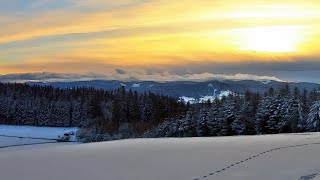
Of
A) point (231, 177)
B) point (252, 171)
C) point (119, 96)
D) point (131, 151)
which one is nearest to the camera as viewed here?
point (231, 177)

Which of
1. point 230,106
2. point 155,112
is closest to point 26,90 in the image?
point 155,112

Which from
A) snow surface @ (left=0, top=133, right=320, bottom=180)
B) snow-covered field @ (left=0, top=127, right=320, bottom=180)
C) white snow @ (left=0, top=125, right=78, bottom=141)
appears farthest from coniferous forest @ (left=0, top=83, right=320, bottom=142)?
snow surface @ (left=0, top=133, right=320, bottom=180)

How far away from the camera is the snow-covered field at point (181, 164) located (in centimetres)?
1755

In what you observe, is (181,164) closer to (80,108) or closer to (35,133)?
(35,133)

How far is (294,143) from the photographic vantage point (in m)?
28.0

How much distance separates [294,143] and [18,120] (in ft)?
476

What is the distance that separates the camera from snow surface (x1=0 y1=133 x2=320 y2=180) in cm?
1755

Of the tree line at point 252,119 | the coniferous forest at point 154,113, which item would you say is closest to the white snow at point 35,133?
the coniferous forest at point 154,113

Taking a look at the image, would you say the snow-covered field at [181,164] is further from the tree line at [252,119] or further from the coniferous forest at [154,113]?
the coniferous forest at [154,113]

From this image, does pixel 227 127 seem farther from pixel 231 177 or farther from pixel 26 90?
pixel 26 90

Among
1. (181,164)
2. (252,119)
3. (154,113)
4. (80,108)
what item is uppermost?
(181,164)

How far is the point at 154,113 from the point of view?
488ft

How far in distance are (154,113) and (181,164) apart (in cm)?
12827

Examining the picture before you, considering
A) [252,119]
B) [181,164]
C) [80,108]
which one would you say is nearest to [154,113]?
[80,108]
